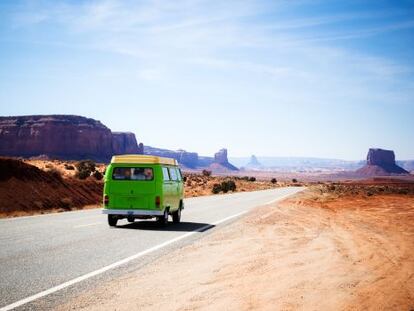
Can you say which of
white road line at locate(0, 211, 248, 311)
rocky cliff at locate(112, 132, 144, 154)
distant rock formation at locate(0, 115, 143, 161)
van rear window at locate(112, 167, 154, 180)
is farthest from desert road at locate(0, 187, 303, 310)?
rocky cliff at locate(112, 132, 144, 154)

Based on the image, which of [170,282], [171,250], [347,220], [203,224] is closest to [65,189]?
[203,224]

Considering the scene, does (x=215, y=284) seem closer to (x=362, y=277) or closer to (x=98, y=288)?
(x=98, y=288)

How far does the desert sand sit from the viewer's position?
562 centimetres

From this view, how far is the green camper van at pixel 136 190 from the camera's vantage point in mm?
13859

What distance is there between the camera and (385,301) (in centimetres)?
580

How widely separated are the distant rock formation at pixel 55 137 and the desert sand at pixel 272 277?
128652 mm

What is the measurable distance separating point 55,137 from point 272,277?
141170mm

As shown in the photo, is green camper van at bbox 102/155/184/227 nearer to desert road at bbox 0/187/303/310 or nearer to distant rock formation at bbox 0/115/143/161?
desert road at bbox 0/187/303/310

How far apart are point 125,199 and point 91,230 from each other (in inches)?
59.4

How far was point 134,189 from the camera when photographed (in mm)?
14016

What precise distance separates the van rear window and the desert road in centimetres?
157

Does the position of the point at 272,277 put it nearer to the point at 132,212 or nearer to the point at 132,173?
the point at 132,212

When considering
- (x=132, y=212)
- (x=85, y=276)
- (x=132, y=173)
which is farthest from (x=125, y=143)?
(x=85, y=276)

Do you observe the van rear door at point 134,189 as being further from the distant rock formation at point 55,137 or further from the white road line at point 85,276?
the distant rock formation at point 55,137
